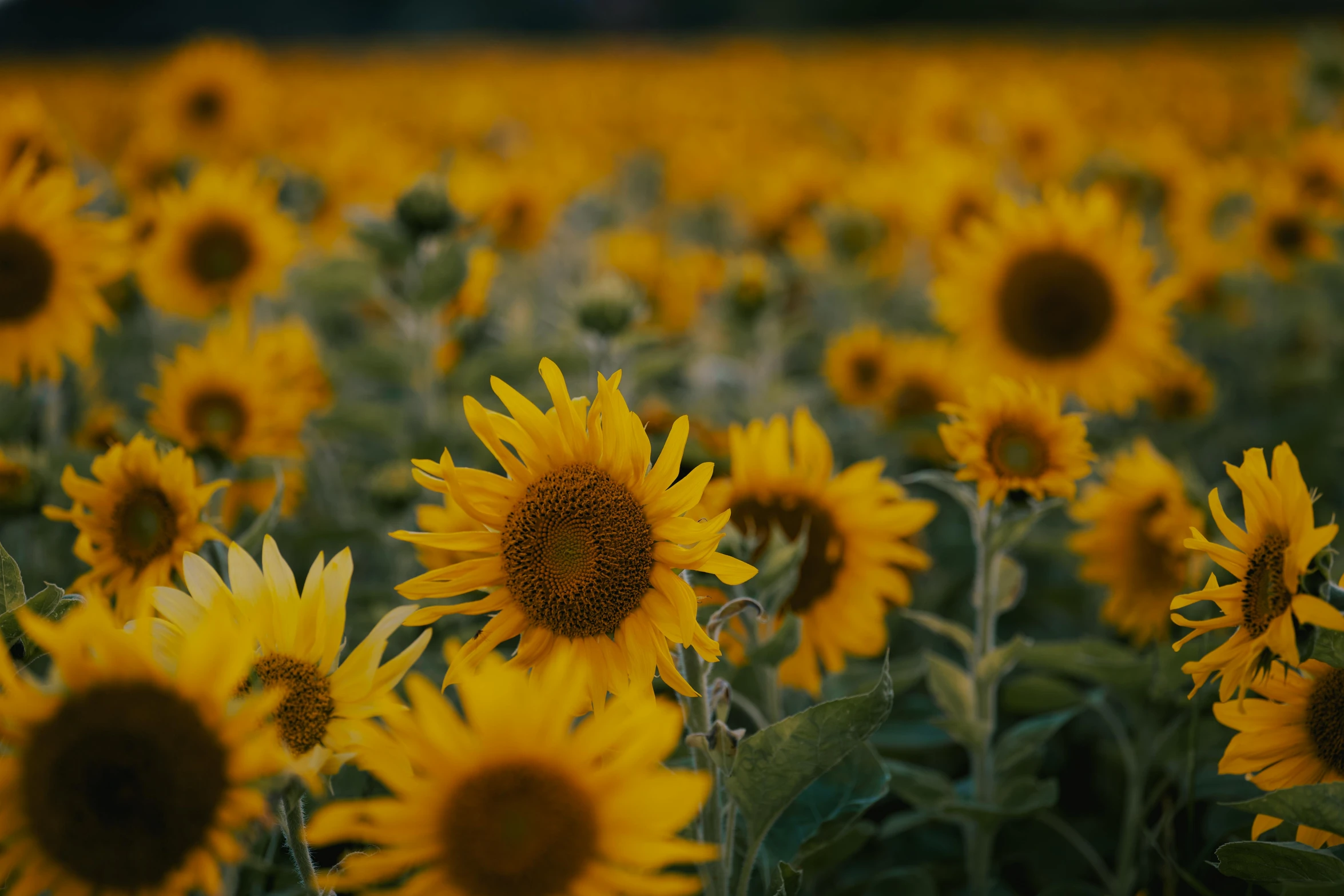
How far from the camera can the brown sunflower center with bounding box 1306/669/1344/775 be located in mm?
1036

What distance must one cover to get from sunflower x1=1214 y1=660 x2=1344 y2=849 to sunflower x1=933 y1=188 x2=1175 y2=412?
1.29 meters

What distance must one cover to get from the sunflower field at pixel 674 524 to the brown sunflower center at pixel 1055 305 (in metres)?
0.01

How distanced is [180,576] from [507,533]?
63 cm

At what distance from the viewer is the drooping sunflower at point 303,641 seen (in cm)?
96

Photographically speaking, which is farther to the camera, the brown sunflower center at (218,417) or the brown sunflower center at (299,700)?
the brown sunflower center at (218,417)

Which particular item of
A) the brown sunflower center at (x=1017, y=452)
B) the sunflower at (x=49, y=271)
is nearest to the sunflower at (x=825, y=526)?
the brown sunflower center at (x=1017, y=452)

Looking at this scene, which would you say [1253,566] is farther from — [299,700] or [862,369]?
[862,369]

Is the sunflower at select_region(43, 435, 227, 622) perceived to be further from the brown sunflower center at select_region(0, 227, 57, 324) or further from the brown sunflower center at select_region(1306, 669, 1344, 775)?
the brown sunflower center at select_region(1306, 669, 1344, 775)

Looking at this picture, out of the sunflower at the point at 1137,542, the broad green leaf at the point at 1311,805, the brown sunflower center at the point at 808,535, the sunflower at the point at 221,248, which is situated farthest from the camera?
the sunflower at the point at 221,248

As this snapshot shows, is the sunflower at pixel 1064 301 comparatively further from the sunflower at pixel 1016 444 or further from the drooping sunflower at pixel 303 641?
the drooping sunflower at pixel 303 641

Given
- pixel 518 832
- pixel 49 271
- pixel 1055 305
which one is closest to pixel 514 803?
pixel 518 832

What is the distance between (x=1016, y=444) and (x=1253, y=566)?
1.25 feet

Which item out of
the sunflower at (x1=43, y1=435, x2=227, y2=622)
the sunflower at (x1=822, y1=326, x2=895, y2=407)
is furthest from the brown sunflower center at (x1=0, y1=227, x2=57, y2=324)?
the sunflower at (x1=822, y1=326, x2=895, y2=407)

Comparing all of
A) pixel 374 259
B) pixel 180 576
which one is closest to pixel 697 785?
pixel 180 576
